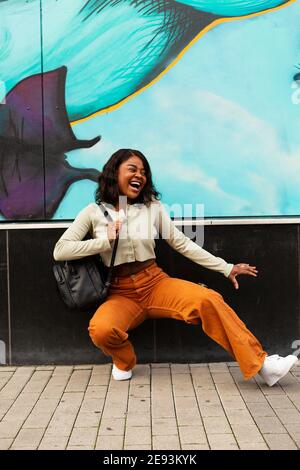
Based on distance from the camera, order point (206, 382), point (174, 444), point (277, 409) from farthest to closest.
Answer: point (206, 382) → point (277, 409) → point (174, 444)

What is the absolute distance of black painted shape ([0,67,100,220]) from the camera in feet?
15.9

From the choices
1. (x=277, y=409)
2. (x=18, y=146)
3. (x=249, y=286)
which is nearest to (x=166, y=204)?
(x=249, y=286)

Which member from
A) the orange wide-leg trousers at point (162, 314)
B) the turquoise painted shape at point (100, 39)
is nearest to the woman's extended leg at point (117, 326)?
the orange wide-leg trousers at point (162, 314)

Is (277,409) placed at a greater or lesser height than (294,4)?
lesser

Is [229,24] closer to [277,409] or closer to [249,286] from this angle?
[249,286]

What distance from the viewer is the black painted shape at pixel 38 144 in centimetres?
486

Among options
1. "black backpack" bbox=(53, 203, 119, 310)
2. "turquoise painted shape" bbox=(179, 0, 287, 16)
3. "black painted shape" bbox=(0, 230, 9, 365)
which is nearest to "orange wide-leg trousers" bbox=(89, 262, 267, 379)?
"black backpack" bbox=(53, 203, 119, 310)

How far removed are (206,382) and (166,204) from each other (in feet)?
4.59

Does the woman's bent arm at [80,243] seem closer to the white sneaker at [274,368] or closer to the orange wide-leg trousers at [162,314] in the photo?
the orange wide-leg trousers at [162,314]

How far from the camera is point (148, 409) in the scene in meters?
3.83

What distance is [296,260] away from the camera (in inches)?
188

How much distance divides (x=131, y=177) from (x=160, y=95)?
2.96 ft

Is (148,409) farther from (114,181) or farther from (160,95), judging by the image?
(160,95)

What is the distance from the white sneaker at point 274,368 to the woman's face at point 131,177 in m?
1.46
